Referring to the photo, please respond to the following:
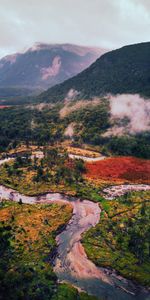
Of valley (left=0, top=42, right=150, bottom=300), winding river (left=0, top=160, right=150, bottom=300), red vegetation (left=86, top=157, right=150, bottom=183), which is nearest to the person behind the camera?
valley (left=0, top=42, right=150, bottom=300)

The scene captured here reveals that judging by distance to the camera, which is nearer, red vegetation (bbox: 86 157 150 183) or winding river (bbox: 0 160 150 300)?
winding river (bbox: 0 160 150 300)

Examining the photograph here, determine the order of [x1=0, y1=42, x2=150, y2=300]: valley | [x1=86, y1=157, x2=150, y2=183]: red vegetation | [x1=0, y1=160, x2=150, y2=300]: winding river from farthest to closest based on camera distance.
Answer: [x1=86, y1=157, x2=150, y2=183]: red vegetation, [x1=0, y1=160, x2=150, y2=300]: winding river, [x1=0, y1=42, x2=150, y2=300]: valley

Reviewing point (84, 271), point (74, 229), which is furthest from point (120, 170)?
point (84, 271)

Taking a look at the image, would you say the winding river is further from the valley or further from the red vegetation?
the red vegetation

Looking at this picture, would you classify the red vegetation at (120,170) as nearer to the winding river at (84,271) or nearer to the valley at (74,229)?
the valley at (74,229)

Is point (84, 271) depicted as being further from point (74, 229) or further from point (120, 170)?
point (120, 170)

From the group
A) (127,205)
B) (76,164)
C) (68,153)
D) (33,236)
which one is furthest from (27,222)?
(68,153)

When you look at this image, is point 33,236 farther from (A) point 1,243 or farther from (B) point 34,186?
(B) point 34,186

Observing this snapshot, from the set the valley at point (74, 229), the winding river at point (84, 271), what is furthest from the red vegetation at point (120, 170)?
the winding river at point (84, 271)

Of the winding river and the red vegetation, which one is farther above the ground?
the red vegetation

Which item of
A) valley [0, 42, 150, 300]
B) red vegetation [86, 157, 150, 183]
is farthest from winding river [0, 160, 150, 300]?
red vegetation [86, 157, 150, 183]
